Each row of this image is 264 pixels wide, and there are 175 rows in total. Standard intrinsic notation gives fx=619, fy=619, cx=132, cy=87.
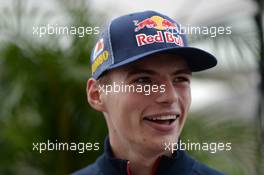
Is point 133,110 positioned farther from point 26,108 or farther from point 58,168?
point 26,108

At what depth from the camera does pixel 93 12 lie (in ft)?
8.89

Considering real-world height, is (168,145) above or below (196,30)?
below

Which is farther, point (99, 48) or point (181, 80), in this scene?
point (99, 48)

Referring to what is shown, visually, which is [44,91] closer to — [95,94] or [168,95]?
[95,94]

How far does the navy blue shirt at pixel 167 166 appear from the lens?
1.22 metres

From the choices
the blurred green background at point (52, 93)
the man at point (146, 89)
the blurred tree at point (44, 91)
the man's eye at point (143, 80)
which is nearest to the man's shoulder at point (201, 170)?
the man at point (146, 89)

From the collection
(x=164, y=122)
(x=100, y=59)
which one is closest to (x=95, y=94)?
(x=100, y=59)

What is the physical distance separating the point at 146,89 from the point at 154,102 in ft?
0.10

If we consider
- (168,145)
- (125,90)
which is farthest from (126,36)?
(168,145)

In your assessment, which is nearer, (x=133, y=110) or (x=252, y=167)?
(x=133, y=110)

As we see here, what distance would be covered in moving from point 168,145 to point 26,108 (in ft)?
5.16

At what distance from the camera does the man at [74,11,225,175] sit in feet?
3.86

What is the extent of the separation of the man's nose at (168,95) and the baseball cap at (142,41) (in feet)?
0.22

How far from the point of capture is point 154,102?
1191 millimetres
